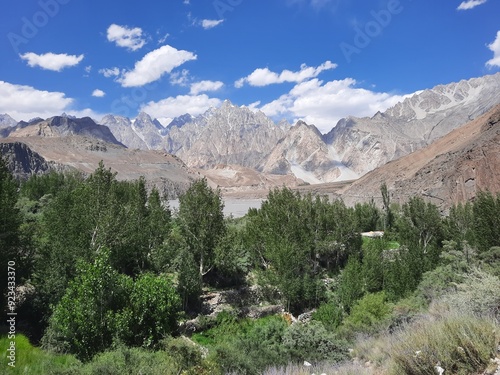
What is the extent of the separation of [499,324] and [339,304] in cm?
2152

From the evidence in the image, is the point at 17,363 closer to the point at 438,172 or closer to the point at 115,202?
the point at 115,202

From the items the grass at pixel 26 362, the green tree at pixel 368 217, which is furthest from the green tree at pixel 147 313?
the green tree at pixel 368 217

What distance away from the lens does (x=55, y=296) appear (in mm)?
19562

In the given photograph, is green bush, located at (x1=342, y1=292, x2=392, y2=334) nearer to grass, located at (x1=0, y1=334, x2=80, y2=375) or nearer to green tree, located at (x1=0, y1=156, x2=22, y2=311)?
grass, located at (x1=0, y1=334, x2=80, y2=375)

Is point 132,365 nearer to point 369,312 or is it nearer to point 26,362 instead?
point 26,362

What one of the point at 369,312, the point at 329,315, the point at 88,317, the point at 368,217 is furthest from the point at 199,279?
the point at 368,217

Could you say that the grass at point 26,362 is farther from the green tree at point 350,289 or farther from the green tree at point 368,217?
the green tree at point 368,217

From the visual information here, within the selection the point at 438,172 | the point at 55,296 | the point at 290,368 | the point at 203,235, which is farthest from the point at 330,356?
the point at 438,172

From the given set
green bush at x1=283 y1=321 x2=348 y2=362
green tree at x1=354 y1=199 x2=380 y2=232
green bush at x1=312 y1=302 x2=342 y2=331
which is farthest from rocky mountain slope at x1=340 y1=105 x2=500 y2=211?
green bush at x1=283 y1=321 x2=348 y2=362

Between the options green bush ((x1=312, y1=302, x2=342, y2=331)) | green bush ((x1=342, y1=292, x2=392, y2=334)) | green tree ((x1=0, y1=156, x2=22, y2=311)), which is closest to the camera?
green tree ((x1=0, y1=156, x2=22, y2=311))

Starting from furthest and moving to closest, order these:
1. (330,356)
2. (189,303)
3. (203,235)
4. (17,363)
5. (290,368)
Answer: (203,235), (189,303), (330,356), (17,363), (290,368)

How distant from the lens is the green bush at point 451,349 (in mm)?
7434

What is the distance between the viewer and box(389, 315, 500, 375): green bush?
7.43m

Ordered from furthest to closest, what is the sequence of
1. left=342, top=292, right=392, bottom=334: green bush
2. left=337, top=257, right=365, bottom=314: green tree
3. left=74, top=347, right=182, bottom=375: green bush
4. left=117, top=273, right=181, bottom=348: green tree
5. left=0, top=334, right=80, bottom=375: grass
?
left=337, top=257, right=365, bottom=314: green tree
left=342, top=292, right=392, bottom=334: green bush
left=117, top=273, right=181, bottom=348: green tree
left=0, top=334, right=80, bottom=375: grass
left=74, top=347, right=182, bottom=375: green bush
